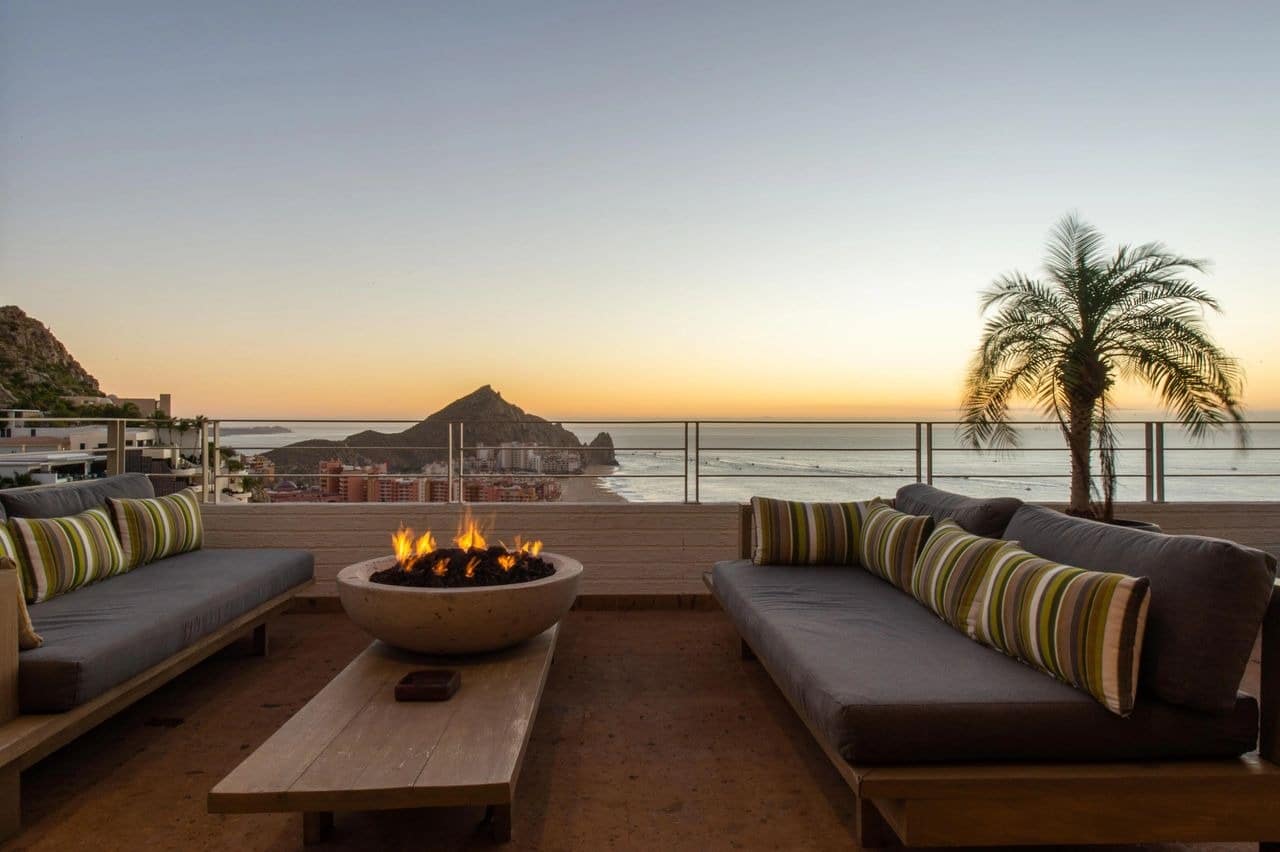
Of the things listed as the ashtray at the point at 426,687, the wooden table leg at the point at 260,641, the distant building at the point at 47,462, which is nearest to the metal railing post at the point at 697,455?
the wooden table leg at the point at 260,641

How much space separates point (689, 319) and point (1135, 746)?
523 cm

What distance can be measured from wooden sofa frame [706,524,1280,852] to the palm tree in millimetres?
2737

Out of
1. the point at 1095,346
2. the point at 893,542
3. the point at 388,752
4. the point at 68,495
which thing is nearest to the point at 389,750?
the point at 388,752

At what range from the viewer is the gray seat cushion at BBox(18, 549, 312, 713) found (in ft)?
6.56

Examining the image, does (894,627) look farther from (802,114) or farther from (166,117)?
(166,117)

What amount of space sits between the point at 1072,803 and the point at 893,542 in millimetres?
1559

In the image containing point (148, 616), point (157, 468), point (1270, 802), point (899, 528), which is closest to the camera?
point (1270, 802)

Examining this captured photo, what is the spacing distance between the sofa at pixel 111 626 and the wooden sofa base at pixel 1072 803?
6.83 feet

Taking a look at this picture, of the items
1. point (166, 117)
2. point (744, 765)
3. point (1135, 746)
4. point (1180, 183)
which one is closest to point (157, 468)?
point (166, 117)

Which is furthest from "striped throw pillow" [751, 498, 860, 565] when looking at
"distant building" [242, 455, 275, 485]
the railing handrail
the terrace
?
"distant building" [242, 455, 275, 485]

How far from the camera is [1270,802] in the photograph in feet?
5.24

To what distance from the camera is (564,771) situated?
226 centimetres

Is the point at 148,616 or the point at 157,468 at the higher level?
the point at 157,468

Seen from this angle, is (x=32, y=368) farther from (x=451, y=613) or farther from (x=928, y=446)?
(x=928, y=446)
